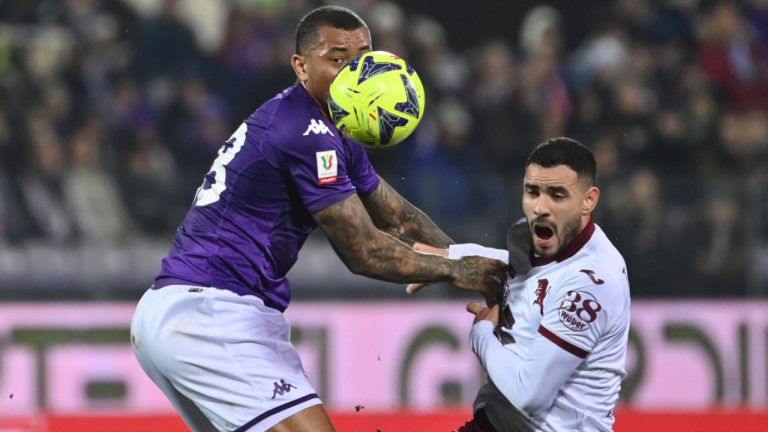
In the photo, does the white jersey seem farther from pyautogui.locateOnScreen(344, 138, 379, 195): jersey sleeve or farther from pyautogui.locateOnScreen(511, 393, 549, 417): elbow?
pyautogui.locateOnScreen(344, 138, 379, 195): jersey sleeve

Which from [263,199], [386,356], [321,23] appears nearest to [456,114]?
[386,356]

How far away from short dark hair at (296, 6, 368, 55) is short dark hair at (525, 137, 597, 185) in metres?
0.83

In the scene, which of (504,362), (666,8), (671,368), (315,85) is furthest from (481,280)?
(666,8)

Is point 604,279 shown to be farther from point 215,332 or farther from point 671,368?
point 671,368

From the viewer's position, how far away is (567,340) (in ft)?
13.3

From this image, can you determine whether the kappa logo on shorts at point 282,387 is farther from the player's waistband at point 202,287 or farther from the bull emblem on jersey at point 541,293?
the bull emblem on jersey at point 541,293

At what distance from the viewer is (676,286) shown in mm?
8367

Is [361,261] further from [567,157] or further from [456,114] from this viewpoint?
→ [456,114]

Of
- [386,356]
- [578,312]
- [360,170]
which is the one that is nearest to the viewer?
[578,312]

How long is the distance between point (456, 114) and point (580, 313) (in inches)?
227

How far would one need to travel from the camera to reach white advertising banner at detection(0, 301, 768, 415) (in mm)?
7926

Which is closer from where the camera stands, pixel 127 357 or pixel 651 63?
pixel 127 357

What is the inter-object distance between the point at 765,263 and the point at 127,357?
4454 millimetres

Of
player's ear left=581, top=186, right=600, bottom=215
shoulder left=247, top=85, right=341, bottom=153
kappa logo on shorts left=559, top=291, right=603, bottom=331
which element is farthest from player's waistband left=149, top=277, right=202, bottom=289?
player's ear left=581, top=186, right=600, bottom=215
